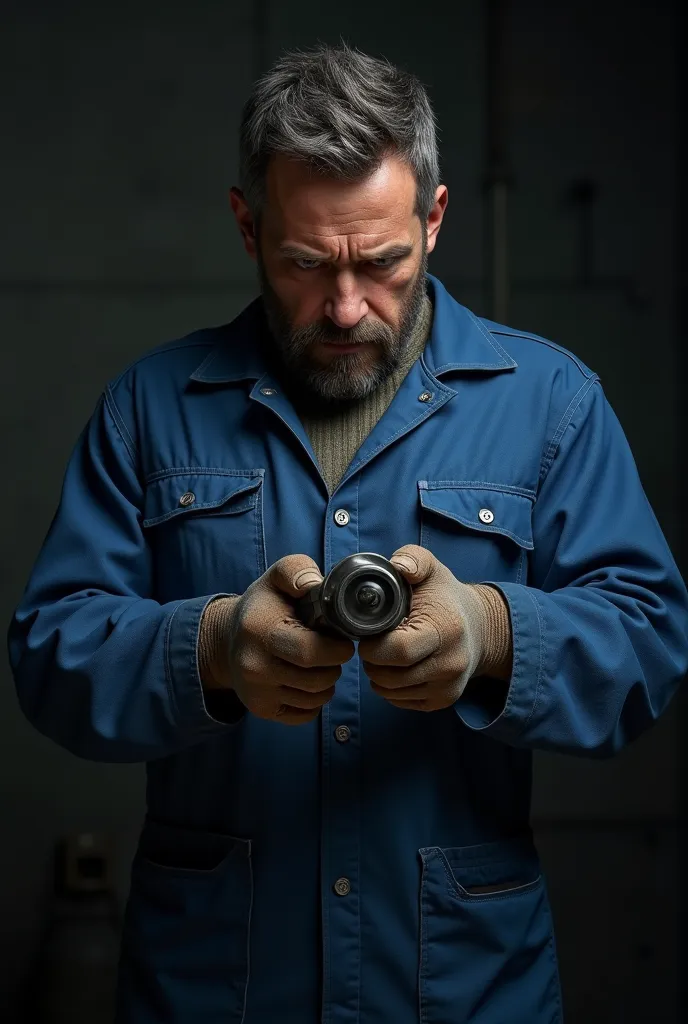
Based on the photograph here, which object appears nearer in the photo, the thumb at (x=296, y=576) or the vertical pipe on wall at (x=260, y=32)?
the thumb at (x=296, y=576)

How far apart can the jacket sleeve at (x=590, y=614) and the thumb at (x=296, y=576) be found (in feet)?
0.74

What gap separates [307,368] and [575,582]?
42cm

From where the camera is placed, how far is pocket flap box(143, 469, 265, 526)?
1431 millimetres

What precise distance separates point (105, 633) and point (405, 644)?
0.39 meters

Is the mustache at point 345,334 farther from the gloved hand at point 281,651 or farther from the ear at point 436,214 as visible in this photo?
the gloved hand at point 281,651

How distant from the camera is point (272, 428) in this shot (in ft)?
4.84

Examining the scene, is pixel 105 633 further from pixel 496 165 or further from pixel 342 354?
pixel 496 165

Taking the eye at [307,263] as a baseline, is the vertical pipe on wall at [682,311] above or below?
below

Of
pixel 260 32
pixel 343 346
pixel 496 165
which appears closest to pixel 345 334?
pixel 343 346

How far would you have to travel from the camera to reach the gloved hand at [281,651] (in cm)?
117

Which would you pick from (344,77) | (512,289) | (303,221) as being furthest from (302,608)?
(512,289)

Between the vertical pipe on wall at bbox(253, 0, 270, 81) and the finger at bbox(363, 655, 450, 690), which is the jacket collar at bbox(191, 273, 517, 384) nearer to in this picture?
the finger at bbox(363, 655, 450, 690)

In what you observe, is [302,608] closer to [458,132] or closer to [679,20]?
[458,132]

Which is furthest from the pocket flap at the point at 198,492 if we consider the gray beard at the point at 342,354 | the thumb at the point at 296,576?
the thumb at the point at 296,576
